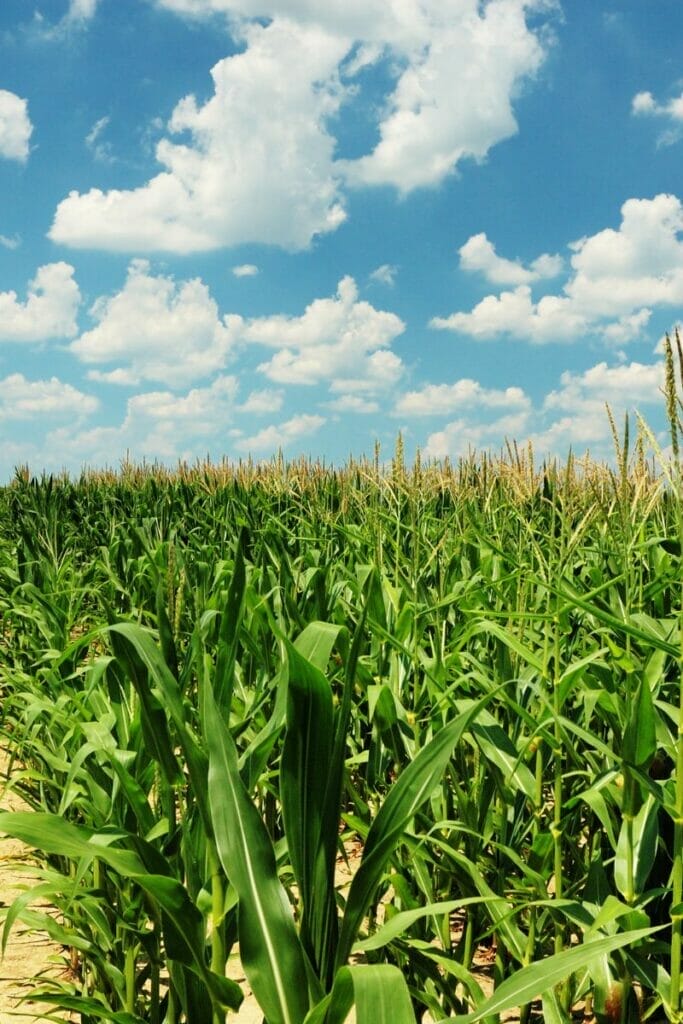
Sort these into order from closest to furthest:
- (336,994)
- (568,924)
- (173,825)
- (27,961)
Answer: (336,994) → (173,825) → (568,924) → (27,961)

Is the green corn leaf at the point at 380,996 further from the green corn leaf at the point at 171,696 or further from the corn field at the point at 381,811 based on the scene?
the green corn leaf at the point at 171,696

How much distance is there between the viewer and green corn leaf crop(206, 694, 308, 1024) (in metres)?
1.16

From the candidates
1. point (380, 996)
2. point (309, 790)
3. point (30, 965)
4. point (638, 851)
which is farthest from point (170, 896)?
point (30, 965)

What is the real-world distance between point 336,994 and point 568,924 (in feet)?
3.48

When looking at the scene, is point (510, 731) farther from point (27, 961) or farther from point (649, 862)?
point (27, 961)

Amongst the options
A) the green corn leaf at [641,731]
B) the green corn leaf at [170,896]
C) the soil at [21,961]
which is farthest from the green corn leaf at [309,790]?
the soil at [21,961]

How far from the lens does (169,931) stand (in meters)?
1.26

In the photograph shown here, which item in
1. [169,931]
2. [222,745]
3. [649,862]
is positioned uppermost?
[222,745]

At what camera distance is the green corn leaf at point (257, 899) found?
3.79ft

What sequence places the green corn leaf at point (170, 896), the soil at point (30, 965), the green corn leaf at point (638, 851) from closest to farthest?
1. the green corn leaf at point (170, 896)
2. the green corn leaf at point (638, 851)
3. the soil at point (30, 965)

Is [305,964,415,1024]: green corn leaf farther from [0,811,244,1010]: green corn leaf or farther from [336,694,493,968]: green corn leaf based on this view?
[0,811,244,1010]: green corn leaf

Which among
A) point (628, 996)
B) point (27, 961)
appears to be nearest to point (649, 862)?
point (628, 996)

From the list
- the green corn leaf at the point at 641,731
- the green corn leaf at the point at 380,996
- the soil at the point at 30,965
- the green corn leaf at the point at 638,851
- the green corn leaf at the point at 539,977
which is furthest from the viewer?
the soil at the point at 30,965

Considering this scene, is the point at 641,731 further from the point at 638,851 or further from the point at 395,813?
the point at 395,813
